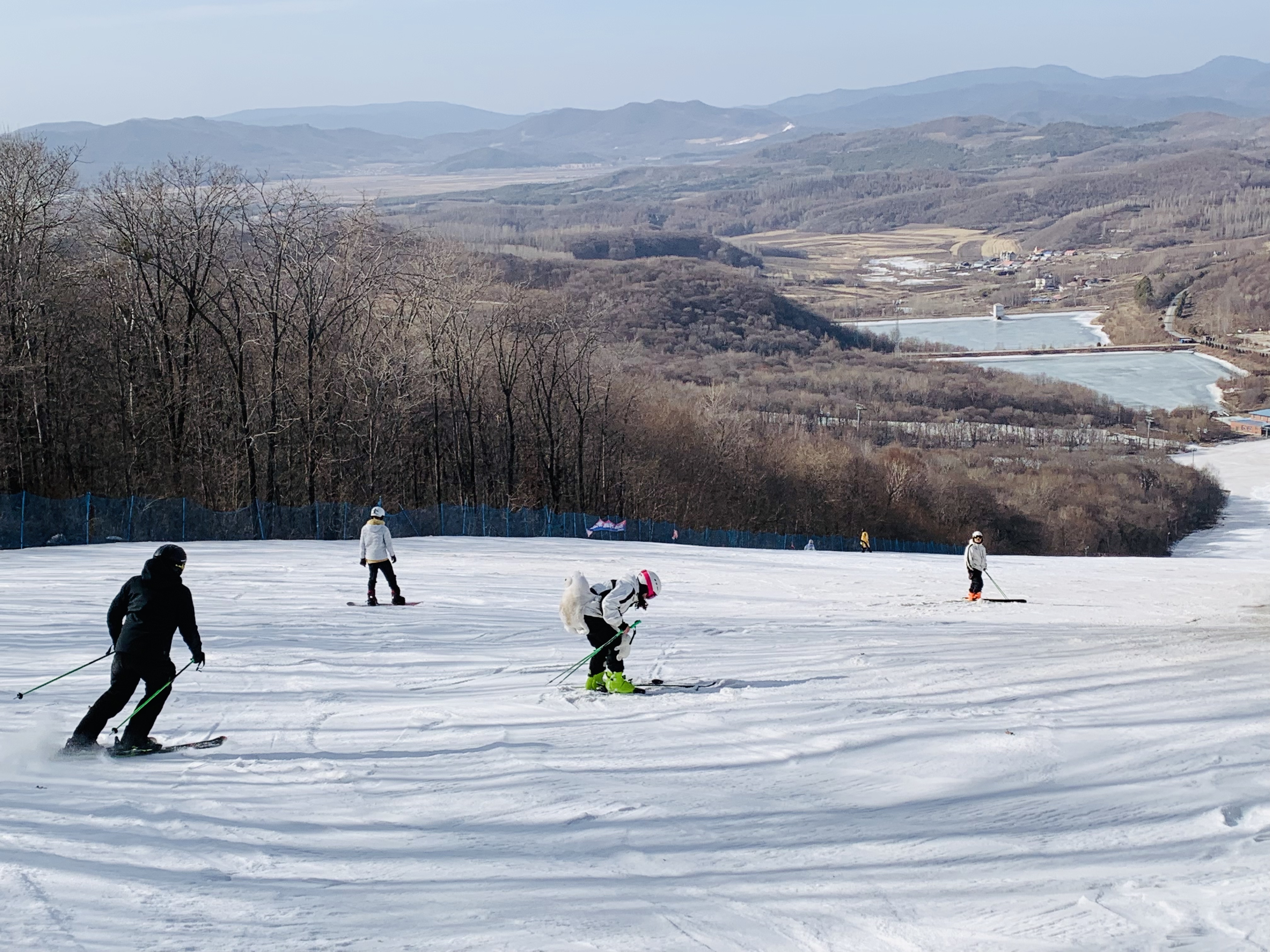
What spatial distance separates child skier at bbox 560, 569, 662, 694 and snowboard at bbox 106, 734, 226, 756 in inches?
136

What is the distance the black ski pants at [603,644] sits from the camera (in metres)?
11.4

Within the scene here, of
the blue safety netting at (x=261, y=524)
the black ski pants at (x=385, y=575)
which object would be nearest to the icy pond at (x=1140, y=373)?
the blue safety netting at (x=261, y=524)

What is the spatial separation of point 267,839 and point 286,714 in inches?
135

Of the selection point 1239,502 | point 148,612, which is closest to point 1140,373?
point 1239,502

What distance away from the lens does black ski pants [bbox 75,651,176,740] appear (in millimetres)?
8750

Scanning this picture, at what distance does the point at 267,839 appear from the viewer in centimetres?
706

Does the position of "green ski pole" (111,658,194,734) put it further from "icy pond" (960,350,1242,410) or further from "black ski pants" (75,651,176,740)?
"icy pond" (960,350,1242,410)

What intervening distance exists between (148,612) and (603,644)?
4239 millimetres

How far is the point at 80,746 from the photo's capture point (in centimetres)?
882

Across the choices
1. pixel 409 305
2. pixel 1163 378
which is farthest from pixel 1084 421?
pixel 409 305

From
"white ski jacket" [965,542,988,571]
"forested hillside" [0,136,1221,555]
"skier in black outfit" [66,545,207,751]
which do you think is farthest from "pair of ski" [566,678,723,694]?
"forested hillside" [0,136,1221,555]

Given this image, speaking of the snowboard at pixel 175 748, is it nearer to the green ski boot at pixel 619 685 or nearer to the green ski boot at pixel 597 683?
the green ski boot at pixel 597 683

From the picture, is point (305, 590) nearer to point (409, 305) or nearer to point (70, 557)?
point (70, 557)

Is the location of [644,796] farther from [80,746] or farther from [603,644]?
[80,746]
